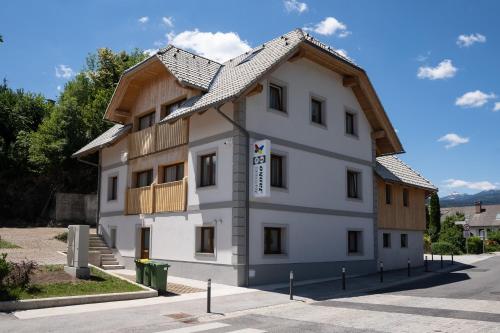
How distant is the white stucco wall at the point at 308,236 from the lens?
17.5 metres

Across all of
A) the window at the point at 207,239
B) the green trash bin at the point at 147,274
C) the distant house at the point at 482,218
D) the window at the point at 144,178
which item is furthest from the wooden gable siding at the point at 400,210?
the distant house at the point at 482,218

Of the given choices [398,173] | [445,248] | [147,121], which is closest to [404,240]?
[398,173]

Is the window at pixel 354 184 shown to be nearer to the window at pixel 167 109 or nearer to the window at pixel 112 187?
the window at pixel 167 109

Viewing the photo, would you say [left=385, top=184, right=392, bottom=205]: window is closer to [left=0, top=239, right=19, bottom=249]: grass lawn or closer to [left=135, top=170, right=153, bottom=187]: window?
[left=135, top=170, right=153, bottom=187]: window

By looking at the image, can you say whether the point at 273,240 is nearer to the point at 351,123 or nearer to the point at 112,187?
the point at 351,123

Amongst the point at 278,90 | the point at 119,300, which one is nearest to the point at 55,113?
the point at 278,90

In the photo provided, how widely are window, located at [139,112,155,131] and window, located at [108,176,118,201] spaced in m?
3.73

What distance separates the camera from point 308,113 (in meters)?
20.6

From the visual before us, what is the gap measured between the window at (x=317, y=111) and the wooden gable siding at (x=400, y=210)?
5.79 m

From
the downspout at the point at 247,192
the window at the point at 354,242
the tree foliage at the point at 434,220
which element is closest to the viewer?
the downspout at the point at 247,192

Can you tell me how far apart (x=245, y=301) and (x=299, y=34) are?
11.7 metres

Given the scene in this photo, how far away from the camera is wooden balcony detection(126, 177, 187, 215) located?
19.8 m

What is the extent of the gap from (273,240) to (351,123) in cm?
837

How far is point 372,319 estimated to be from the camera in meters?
10.8
